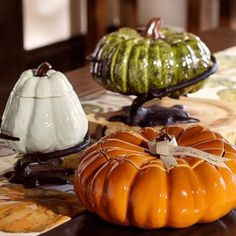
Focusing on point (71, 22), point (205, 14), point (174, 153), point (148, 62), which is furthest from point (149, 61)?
point (71, 22)

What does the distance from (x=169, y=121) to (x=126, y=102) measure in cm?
29

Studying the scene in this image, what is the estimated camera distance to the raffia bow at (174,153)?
40.8 inches

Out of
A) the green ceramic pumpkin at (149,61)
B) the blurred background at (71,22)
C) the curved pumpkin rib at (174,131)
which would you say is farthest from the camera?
the blurred background at (71,22)

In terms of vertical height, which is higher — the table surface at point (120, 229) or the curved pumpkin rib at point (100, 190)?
the curved pumpkin rib at point (100, 190)

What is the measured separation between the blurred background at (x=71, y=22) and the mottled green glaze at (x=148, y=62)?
2.72m

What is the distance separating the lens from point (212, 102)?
164 centimetres

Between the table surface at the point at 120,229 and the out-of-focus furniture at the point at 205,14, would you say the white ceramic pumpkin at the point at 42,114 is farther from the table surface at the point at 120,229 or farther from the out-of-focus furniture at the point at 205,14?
the out-of-focus furniture at the point at 205,14

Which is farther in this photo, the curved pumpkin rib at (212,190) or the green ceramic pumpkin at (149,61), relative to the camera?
the green ceramic pumpkin at (149,61)

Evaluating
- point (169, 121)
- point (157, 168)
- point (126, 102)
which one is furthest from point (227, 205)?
point (126, 102)

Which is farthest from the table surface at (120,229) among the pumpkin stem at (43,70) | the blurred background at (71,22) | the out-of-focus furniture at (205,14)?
the out-of-focus furniture at (205,14)

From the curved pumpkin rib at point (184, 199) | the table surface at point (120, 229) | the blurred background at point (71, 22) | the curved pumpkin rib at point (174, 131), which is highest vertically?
the curved pumpkin rib at point (174, 131)

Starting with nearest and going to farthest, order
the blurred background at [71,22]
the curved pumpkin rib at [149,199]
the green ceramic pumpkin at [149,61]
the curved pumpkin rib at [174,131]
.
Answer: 1. the curved pumpkin rib at [149,199]
2. the curved pumpkin rib at [174,131]
3. the green ceramic pumpkin at [149,61]
4. the blurred background at [71,22]

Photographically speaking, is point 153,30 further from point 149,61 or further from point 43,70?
point 43,70

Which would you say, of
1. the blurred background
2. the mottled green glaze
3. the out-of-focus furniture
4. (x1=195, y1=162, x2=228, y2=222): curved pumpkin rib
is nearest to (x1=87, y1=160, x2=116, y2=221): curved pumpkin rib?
(x1=195, y1=162, x2=228, y2=222): curved pumpkin rib
